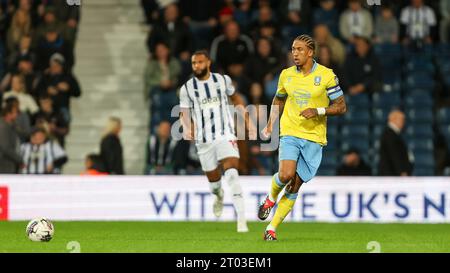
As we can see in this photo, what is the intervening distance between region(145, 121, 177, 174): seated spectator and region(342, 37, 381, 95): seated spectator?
10.3 feet

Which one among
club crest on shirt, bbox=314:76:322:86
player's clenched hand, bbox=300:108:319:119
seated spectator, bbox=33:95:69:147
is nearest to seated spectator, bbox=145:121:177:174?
seated spectator, bbox=33:95:69:147

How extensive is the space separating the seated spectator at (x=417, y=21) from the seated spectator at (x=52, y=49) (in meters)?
6.05

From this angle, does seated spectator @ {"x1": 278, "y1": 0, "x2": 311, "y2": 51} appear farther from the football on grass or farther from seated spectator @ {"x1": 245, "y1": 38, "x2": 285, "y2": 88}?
the football on grass

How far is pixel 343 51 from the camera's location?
20.2 meters

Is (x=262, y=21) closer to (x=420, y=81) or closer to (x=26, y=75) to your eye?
(x=420, y=81)

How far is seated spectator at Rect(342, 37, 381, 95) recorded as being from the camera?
1984cm

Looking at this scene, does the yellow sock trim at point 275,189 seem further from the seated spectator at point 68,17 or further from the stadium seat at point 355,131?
the seated spectator at point 68,17

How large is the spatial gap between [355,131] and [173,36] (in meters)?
3.65

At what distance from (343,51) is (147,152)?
12.6ft

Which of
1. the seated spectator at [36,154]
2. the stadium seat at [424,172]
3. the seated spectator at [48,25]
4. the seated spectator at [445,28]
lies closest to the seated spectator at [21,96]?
the seated spectator at [36,154]

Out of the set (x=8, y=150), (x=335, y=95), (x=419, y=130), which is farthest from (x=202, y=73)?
(x=419, y=130)
